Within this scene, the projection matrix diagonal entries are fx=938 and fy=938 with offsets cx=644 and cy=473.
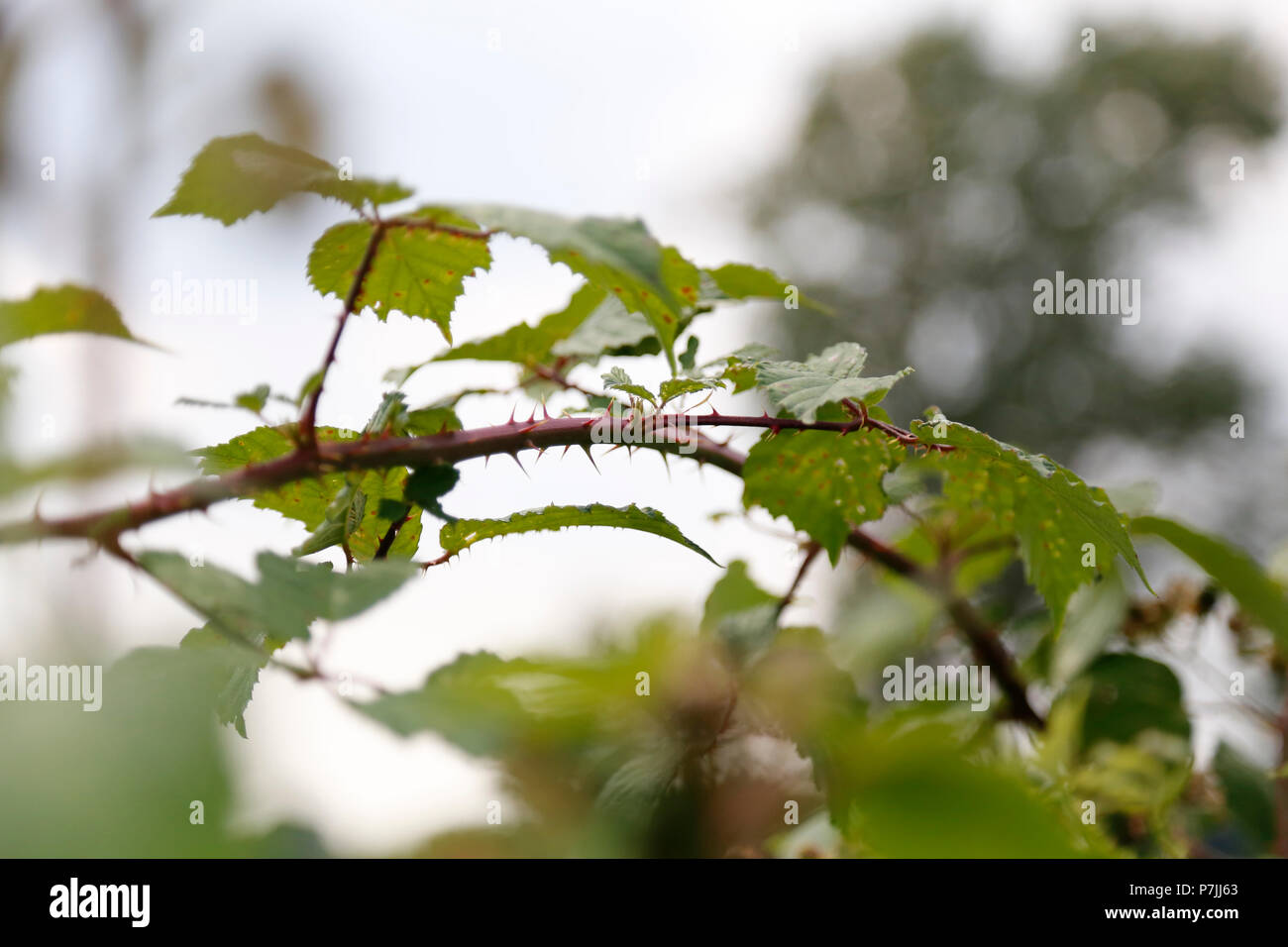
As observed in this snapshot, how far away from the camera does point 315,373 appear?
12.9 inches

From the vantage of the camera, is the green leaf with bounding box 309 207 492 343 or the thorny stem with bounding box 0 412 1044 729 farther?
the green leaf with bounding box 309 207 492 343

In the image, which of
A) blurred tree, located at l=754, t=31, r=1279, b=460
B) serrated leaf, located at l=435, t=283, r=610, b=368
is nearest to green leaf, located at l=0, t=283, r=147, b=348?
serrated leaf, located at l=435, t=283, r=610, b=368

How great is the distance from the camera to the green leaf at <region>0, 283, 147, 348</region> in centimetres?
27

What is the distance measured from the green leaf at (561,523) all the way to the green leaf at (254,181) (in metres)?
0.13

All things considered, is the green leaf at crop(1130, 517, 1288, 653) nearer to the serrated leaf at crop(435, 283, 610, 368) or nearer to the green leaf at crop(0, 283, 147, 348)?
the serrated leaf at crop(435, 283, 610, 368)

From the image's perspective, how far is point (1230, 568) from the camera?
600 millimetres

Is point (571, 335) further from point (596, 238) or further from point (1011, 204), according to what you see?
point (1011, 204)

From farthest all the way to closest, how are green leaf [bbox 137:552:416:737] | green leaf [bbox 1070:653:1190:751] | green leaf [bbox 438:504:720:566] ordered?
green leaf [bbox 1070:653:1190:751] < green leaf [bbox 438:504:720:566] < green leaf [bbox 137:552:416:737]

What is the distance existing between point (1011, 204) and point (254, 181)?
10.3 metres

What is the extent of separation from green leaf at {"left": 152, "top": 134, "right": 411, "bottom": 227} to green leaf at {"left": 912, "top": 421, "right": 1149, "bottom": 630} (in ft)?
0.80

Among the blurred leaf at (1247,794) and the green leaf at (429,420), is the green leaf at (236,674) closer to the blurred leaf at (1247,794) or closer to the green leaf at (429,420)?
the green leaf at (429,420)

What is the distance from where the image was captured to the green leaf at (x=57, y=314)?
0.27m

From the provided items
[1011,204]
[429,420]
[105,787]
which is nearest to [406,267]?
[429,420]

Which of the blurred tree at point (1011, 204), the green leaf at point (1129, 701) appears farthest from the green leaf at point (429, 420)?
the blurred tree at point (1011, 204)
